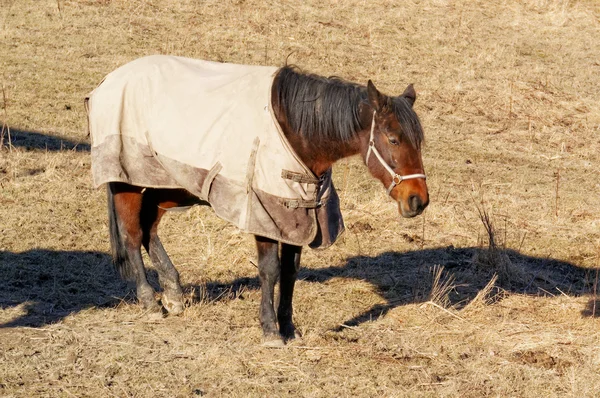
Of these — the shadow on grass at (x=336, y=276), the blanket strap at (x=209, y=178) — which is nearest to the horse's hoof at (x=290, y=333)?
the shadow on grass at (x=336, y=276)

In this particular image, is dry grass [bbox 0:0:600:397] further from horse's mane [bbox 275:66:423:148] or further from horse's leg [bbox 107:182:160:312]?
horse's mane [bbox 275:66:423:148]

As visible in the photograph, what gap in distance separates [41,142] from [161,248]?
3.96 metres

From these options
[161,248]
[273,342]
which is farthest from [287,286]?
[161,248]

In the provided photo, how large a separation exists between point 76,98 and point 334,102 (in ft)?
22.4

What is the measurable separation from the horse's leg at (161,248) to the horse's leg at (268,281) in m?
0.80

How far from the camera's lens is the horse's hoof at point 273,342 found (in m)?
5.25

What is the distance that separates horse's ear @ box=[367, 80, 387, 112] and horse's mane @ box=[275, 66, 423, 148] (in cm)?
8

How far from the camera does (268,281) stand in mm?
5258

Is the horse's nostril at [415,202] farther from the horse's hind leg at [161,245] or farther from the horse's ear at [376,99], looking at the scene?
the horse's hind leg at [161,245]

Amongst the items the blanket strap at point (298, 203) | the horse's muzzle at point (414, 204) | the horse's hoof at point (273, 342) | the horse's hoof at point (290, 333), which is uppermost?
the horse's muzzle at point (414, 204)

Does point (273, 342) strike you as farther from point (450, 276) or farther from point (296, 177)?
point (450, 276)

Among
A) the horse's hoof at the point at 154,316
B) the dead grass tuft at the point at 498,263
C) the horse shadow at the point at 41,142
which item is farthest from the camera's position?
the horse shadow at the point at 41,142

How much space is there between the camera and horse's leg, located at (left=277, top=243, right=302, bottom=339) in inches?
212

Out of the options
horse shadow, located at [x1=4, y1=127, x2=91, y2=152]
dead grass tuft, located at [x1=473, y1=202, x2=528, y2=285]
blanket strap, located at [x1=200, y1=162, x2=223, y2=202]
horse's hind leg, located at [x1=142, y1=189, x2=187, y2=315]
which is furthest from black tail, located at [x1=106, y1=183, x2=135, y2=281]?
horse shadow, located at [x1=4, y1=127, x2=91, y2=152]
